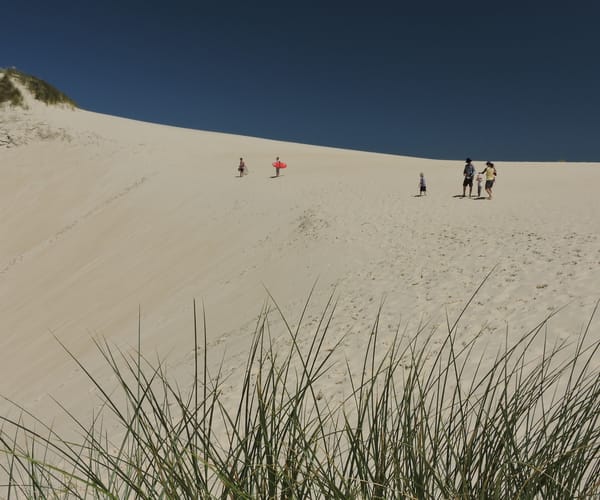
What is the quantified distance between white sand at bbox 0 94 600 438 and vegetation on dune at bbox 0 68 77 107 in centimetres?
447

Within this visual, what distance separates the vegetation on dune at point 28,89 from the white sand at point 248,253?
4.47m

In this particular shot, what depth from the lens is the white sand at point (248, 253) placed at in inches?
263

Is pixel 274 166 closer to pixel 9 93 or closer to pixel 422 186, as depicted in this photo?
pixel 422 186

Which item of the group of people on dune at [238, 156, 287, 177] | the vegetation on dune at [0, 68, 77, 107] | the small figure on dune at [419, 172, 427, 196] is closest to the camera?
the small figure on dune at [419, 172, 427, 196]

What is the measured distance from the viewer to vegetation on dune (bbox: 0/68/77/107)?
2641 cm

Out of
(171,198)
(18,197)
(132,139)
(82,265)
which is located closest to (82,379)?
(82,265)

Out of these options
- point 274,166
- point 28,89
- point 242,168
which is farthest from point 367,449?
point 28,89

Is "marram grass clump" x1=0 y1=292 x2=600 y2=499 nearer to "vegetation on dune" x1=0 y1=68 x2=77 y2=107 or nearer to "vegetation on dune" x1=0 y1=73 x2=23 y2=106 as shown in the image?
"vegetation on dune" x1=0 y1=73 x2=23 y2=106

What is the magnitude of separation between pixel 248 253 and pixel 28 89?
87.2 feet

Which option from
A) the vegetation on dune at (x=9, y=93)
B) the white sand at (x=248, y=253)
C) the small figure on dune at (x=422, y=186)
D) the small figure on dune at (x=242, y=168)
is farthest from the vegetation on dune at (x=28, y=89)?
the small figure on dune at (x=422, y=186)

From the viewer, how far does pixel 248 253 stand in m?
12.2

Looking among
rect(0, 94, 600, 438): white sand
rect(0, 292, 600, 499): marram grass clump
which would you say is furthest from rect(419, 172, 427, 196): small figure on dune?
rect(0, 292, 600, 499): marram grass clump

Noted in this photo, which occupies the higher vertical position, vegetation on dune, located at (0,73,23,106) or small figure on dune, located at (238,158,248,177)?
vegetation on dune, located at (0,73,23,106)

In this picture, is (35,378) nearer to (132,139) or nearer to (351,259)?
(351,259)
